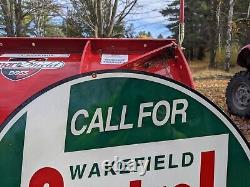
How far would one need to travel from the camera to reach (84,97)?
1407mm

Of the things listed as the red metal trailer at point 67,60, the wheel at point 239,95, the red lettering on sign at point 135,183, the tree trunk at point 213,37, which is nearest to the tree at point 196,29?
the tree trunk at point 213,37

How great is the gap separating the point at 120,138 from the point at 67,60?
6.17 ft

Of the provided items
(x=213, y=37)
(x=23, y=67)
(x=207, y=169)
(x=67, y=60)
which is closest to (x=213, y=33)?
(x=213, y=37)

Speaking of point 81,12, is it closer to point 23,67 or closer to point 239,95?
point 239,95

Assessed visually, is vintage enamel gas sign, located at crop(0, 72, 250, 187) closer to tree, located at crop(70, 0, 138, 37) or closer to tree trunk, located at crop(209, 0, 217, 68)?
tree, located at crop(70, 0, 138, 37)

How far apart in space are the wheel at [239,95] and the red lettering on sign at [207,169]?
6598 millimetres

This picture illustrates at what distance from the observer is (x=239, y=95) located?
8242mm

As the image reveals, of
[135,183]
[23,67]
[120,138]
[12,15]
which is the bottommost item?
[135,183]

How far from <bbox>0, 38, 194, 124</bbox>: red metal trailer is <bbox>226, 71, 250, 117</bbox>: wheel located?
4901mm

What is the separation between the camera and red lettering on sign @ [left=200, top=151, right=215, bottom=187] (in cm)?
145

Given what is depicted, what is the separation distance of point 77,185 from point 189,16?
4980 centimetres

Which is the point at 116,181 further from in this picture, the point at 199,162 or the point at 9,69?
the point at 9,69

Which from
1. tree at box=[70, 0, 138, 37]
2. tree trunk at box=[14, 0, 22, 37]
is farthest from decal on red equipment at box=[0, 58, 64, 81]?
tree trunk at box=[14, 0, 22, 37]

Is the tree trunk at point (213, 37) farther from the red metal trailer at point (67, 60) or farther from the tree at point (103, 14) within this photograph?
the red metal trailer at point (67, 60)
